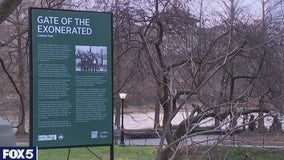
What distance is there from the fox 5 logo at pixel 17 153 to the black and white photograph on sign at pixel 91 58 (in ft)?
12.2

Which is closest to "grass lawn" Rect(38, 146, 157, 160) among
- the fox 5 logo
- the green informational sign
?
the green informational sign

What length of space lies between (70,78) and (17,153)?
3785 millimetres

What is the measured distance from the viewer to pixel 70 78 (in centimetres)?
652

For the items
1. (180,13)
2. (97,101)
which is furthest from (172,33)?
(97,101)

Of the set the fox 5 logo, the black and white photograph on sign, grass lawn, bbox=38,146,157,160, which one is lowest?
grass lawn, bbox=38,146,157,160

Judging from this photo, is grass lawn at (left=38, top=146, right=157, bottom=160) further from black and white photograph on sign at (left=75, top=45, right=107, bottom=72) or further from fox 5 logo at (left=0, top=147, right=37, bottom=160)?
fox 5 logo at (left=0, top=147, right=37, bottom=160)

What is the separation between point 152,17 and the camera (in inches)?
500

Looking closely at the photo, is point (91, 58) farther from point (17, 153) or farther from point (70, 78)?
point (17, 153)

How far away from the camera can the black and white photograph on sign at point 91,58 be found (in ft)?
21.7

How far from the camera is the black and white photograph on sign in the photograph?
6.62m

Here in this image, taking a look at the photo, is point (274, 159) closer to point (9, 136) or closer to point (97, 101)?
point (97, 101)

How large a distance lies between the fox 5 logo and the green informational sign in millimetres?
3549

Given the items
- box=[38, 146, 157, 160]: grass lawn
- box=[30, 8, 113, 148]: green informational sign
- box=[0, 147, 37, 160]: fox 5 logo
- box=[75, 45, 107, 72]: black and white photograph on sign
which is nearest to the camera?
box=[0, 147, 37, 160]: fox 5 logo

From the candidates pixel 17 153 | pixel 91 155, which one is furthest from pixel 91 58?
pixel 91 155
